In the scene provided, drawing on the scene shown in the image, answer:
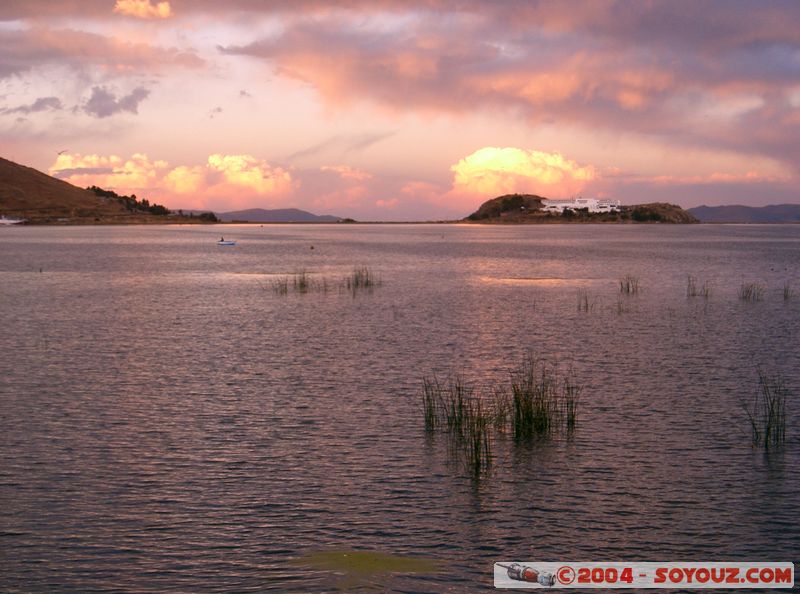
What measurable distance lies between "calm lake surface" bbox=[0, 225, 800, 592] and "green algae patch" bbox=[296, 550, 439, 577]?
0.14m

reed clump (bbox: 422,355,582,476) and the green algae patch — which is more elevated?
reed clump (bbox: 422,355,582,476)

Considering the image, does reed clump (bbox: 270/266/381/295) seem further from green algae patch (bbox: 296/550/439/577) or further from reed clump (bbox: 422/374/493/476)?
green algae patch (bbox: 296/550/439/577)

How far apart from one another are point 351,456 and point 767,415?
12070mm

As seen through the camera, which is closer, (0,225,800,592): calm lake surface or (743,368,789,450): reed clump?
(0,225,800,592): calm lake surface

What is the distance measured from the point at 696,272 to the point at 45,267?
70182 mm

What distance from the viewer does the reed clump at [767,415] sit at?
71.6 ft

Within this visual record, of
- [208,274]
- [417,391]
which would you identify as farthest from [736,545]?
[208,274]

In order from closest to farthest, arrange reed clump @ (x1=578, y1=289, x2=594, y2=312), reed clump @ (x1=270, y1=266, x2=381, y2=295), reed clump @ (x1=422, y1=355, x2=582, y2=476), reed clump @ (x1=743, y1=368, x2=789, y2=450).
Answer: reed clump @ (x1=422, y1=355, x2=582, y2=476) → reed clump @ (x1=743, y1=368, x2=789, y2=450) → reed clump @ (x1=578, y1=289, x2=594, y2=312) → reed clump @ (x1=270, y1=266, x2=381, y2=295)

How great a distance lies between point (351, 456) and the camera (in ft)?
68.7

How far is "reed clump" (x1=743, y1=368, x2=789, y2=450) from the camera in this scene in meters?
21.8

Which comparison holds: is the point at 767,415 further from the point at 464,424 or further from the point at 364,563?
the point at 364,563

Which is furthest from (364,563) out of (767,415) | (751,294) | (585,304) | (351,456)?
(751,294)

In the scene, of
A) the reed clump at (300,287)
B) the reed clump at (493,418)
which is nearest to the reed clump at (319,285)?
the reed clump at (300,287)

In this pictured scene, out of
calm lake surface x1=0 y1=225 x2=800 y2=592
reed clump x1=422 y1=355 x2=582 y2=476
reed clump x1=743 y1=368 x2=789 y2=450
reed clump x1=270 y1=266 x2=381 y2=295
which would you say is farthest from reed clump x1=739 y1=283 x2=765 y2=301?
reed clump x1=422 y1=355 x2=582 y2=476
